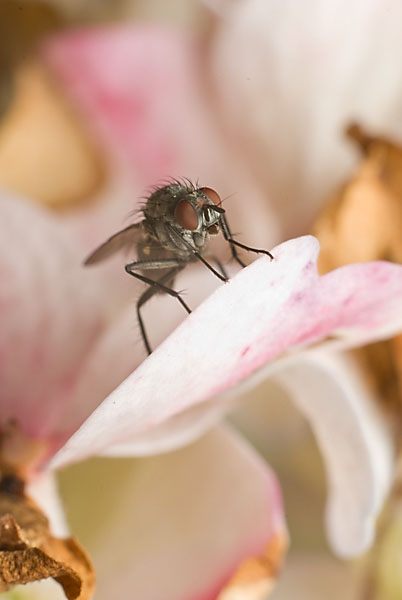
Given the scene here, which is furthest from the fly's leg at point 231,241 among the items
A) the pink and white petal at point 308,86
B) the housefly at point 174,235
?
the pink and white petal at point 308,86

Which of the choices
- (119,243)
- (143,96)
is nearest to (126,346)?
(119,243)

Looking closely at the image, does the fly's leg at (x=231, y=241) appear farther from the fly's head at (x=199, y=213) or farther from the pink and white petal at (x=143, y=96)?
the pink and white petal at (x=143, y=96)

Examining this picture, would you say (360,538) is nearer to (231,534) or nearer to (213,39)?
(231,534)

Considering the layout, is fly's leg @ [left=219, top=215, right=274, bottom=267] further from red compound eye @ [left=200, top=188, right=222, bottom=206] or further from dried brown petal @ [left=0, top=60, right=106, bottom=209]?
dried brown petal @ [left=0, top=60, right=106, bottom=209]

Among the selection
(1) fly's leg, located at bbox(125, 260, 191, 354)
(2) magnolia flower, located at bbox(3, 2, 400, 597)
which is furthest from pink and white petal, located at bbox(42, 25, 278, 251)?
(1) fly's leg, located at bbox(125, 260, 191, 354)

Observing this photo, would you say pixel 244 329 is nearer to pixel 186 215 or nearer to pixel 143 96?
pixel 186 215

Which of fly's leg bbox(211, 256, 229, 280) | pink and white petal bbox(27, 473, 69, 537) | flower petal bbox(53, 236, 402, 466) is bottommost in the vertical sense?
pink and white petal bbox(27, 473, 69, 537)
